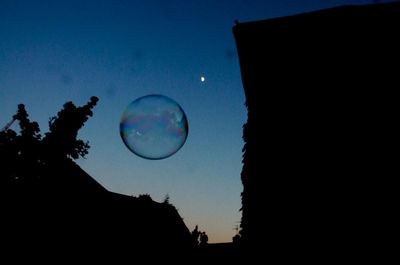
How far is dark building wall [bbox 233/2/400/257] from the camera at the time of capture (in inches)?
185

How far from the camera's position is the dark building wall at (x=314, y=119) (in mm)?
4688

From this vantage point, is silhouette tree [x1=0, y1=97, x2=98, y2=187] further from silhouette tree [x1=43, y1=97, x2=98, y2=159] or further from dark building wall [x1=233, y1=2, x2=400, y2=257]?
dark building wall [x1=233, y1=2, x2=400, y2=257]

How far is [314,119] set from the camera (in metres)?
5.33

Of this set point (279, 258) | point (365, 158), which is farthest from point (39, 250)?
point (365, 158)

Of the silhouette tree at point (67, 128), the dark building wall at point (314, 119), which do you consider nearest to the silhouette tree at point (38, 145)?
the silhouette tree at point (67, 128)

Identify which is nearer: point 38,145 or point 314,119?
point 314,119

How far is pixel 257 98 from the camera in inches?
246

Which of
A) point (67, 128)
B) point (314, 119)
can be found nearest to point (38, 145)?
point (67, 128)

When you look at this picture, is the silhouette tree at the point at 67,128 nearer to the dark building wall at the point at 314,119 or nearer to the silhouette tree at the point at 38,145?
the silhouette tree at the point at 38,145

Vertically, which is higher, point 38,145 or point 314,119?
point 38,145

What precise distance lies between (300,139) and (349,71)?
62.5 inches

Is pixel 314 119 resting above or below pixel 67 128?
below

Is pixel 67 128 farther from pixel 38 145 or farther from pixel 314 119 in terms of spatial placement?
pixel 314 119

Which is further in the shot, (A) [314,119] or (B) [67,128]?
(B) [67,128]
